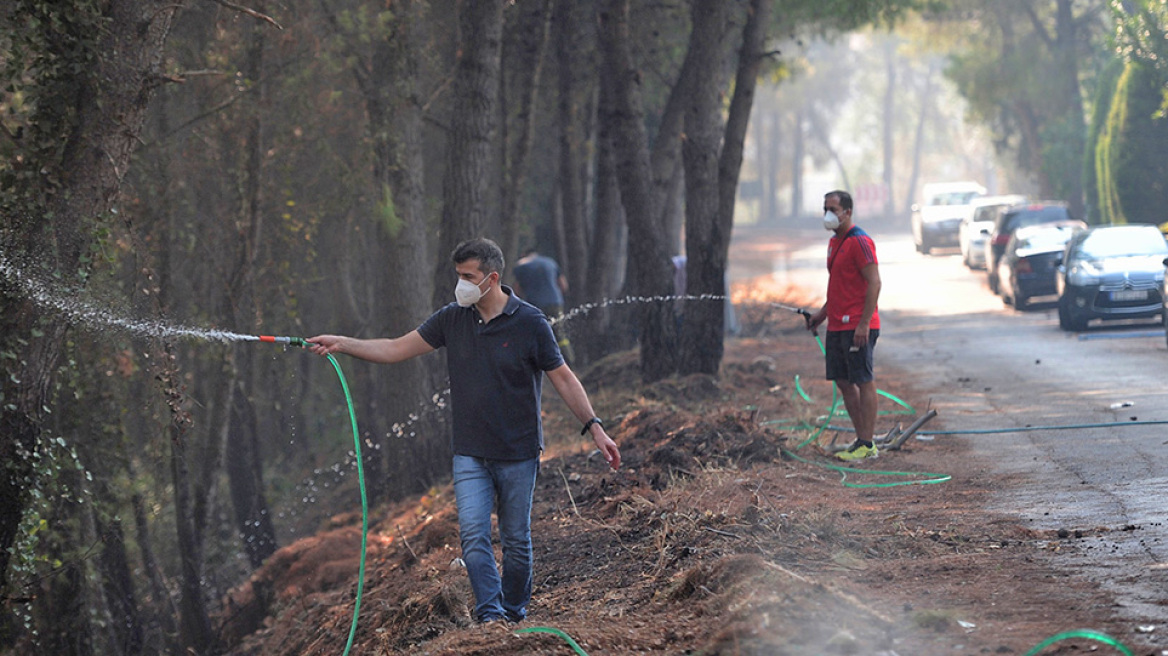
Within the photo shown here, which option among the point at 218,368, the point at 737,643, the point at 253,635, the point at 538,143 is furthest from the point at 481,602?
the point at 538,143

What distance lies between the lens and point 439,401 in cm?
1491

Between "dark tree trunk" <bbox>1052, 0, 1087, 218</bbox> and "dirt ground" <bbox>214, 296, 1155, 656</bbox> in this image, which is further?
"dark tree trunk" <bbox>1052, 0, 1087, 218</bbox>

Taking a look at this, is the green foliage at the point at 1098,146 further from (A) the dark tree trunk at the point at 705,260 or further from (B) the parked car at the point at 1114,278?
(A) the dark tree trunk at the point at 705,260

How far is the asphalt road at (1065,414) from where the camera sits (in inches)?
278

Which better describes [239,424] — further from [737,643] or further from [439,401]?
[737,643]

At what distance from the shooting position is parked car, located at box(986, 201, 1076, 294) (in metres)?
29.8

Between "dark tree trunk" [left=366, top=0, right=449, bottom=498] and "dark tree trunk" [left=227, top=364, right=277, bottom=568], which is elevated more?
"dark tree trunk" [left=366, top=0, right=449, bottom=498]

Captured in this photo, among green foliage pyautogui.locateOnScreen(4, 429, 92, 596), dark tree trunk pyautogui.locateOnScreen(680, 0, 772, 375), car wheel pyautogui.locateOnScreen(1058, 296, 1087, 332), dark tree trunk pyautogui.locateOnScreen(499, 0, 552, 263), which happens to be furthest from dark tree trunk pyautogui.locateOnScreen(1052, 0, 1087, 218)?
green foliage pyautogui.locateOnScreen(4, 429, 92, 596)

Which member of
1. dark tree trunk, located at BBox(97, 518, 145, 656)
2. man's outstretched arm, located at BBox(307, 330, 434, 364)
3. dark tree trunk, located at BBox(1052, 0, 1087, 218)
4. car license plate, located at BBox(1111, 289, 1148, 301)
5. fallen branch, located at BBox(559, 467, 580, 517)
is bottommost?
dark tree trunk, located at BBox(97, 518, 145, 656)

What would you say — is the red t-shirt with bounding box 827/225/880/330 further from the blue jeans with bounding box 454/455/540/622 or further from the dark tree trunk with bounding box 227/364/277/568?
the dark tree trunk with bounding box 227/364/277/568

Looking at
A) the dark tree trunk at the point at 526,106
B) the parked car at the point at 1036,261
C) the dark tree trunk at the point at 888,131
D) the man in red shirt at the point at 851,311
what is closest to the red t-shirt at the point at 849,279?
the man in red shirt at the point at 851,311

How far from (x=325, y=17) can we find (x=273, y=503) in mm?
9150

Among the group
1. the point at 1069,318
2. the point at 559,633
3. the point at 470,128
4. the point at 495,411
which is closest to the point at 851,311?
the point at 495,411

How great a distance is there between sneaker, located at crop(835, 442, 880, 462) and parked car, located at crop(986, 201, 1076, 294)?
2015 cm
